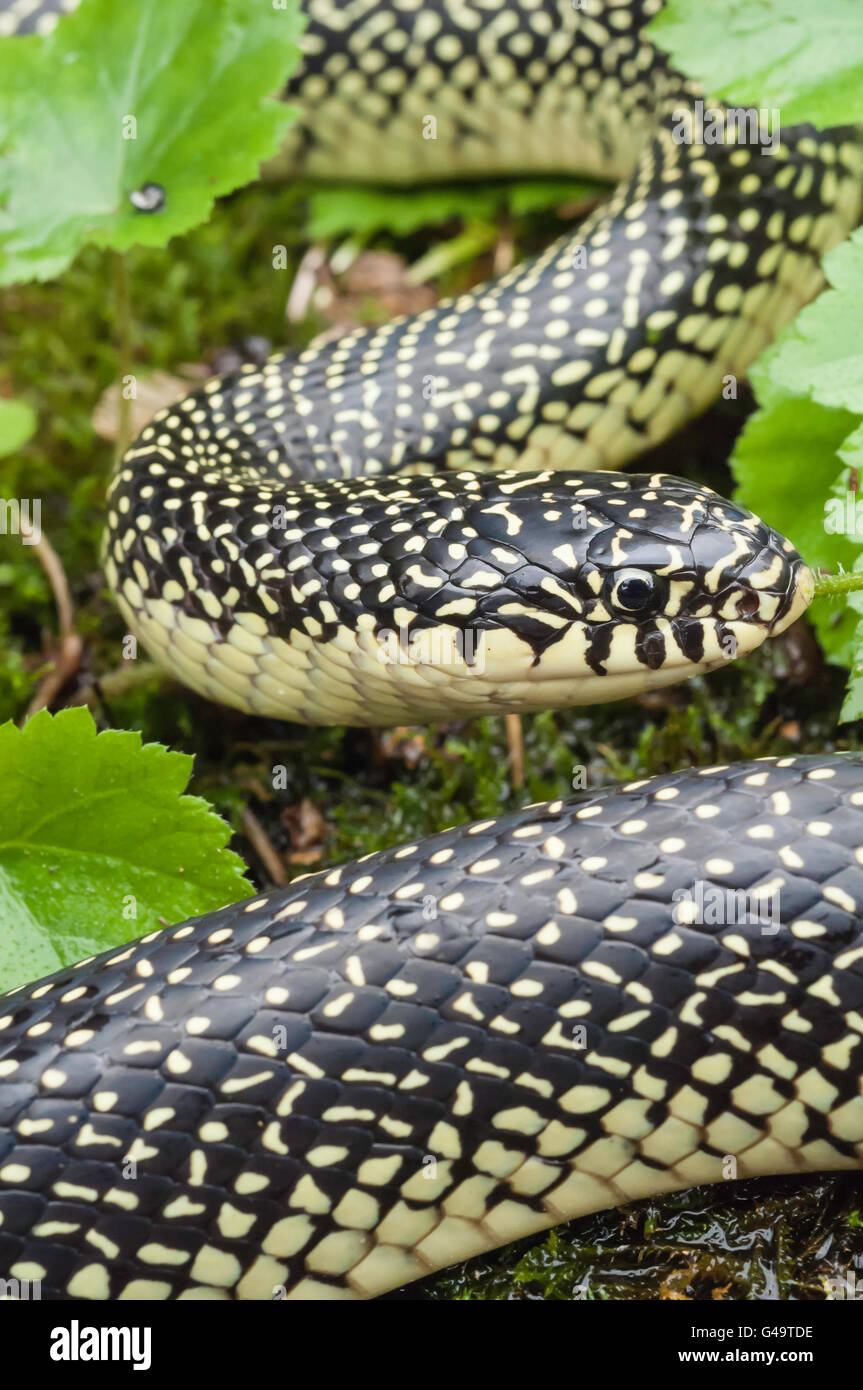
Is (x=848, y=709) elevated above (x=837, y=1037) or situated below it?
above

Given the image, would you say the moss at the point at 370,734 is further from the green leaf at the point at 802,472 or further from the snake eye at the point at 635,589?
the snake eye at the point at 635,589

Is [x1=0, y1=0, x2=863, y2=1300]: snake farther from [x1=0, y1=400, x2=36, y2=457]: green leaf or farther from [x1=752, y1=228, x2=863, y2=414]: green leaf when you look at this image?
[x1=0, y1=400, x2=36, y2=457]: green leaf

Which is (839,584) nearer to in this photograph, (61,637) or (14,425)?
(61,637)

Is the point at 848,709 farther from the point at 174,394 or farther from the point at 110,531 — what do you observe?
the point at 174,394

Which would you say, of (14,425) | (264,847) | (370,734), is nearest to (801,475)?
(370,734)

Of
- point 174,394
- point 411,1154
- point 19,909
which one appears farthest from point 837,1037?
point 174,394

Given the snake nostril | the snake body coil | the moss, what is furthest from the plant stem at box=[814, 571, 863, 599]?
the moss
